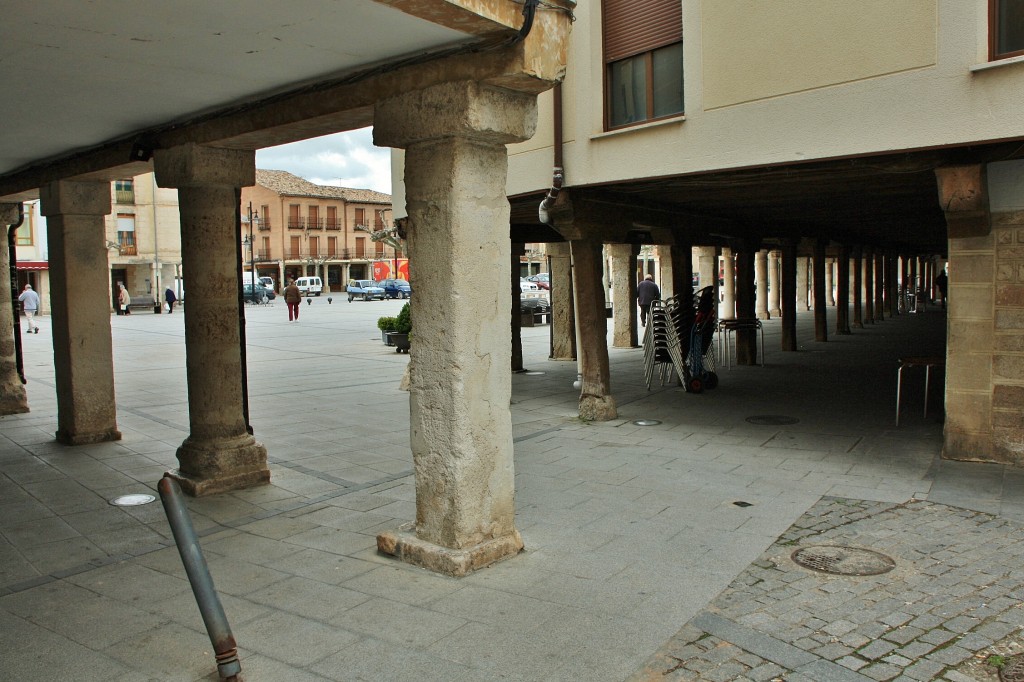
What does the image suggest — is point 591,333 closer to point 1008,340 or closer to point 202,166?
point 1008,340

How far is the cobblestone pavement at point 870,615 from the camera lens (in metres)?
3.57

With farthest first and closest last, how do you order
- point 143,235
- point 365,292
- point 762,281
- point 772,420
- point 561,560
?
1. point 365,292
2. point 143,235
3. point 762,281
4. point 772,420
5. point 561,560

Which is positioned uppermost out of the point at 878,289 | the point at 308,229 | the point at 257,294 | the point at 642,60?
the point at 308,229

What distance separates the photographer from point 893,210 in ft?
41.8

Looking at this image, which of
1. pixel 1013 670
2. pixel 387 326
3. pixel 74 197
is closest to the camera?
pixel 1013 670

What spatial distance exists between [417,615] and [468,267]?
1858 mm

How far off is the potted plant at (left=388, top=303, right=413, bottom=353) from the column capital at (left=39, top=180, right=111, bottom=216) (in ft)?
31.0

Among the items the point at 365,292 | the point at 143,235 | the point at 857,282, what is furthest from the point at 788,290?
the point at 143,235

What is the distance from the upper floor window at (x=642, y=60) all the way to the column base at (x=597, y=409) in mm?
3269

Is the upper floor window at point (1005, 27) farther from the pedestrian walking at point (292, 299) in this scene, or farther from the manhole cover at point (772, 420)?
the pedestrian walking at point (292, 299)

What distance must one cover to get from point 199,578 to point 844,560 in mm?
3678

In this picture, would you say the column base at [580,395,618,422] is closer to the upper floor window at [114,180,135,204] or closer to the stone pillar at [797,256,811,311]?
the stone pillar at [797,256,811,311]

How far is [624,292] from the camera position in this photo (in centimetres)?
1856

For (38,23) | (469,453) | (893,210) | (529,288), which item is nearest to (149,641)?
(469,453)
